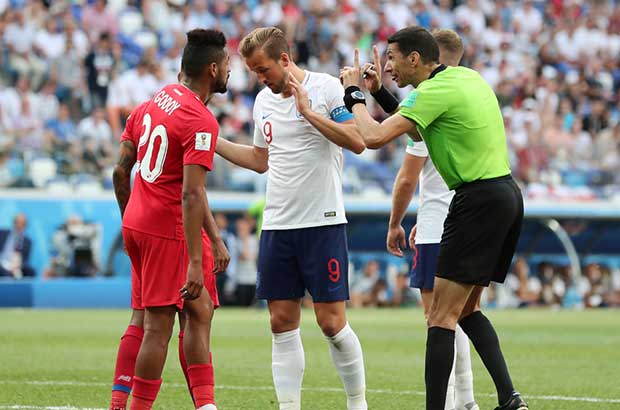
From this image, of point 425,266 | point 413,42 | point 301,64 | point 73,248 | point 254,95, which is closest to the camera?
point 413,42

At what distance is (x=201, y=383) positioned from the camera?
23.3 ft

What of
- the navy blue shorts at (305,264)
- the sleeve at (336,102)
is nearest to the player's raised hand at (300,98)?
the sleeve at (336,102)

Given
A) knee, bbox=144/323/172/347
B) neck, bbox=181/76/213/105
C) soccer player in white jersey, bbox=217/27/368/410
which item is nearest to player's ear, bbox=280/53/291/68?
soccer player in white jersey, bbox=217/27/368/410

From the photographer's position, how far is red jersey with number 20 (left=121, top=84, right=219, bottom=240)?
677cm

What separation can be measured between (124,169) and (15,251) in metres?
15.6

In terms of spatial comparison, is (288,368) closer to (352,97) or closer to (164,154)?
(164,154)

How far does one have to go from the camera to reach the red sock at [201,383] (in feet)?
23.2

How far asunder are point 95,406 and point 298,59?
1873 cm

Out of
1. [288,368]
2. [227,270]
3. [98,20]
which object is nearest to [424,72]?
[288,368]

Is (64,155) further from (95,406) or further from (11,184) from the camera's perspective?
(95,406)

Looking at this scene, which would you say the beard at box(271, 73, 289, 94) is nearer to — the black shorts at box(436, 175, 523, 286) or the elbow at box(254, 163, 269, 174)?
the elbow at box(254, 163, 269, 174)

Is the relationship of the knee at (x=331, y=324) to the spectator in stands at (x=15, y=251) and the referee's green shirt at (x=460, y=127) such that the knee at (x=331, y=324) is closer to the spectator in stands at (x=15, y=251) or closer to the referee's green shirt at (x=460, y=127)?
the referee's green shirt at (x=460, y=127)

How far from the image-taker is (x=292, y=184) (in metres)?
7.66

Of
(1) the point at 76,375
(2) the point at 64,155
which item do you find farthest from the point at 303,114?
(2) the point at 64,155
